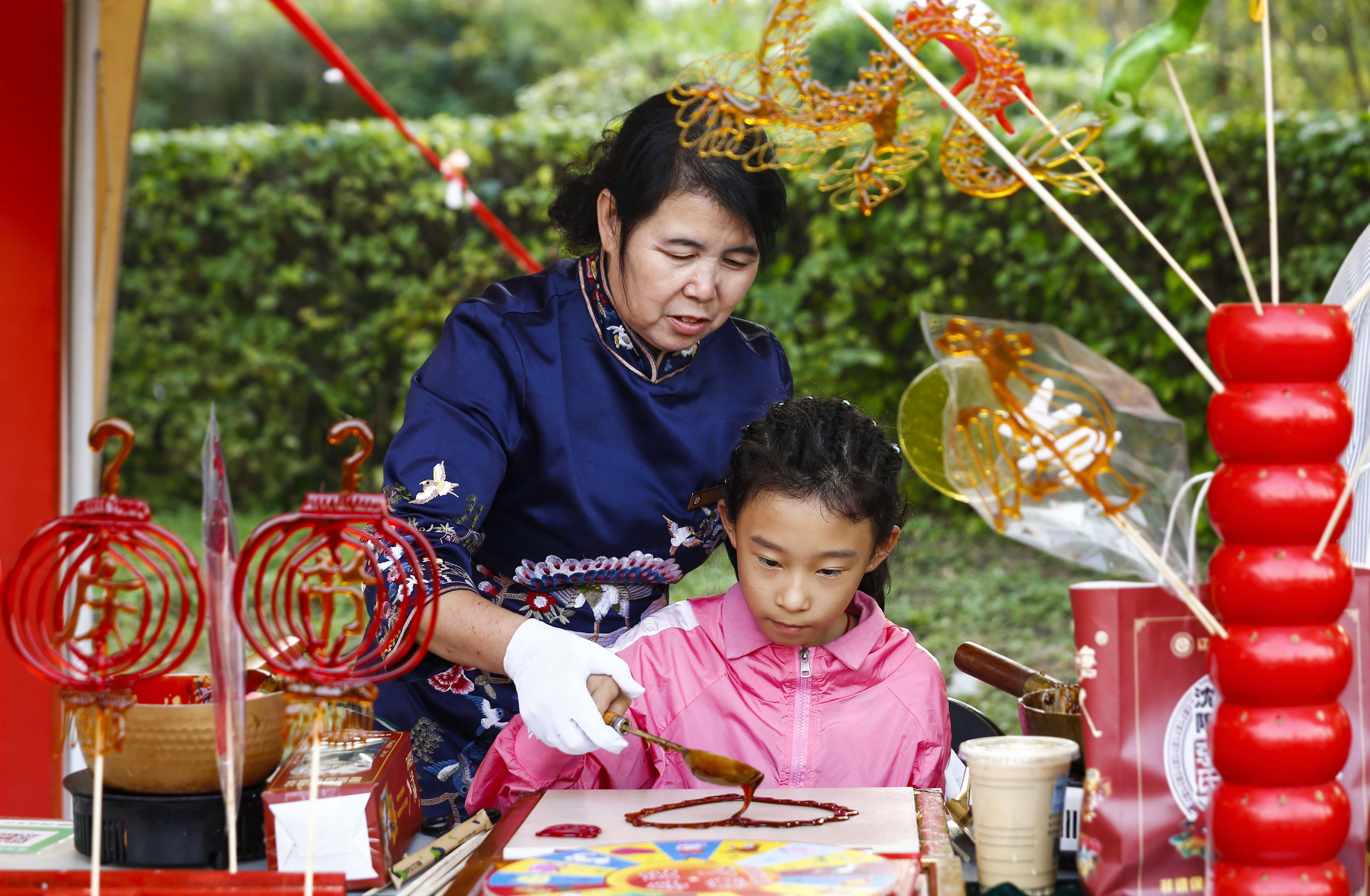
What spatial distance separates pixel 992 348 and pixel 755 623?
2.65 feet

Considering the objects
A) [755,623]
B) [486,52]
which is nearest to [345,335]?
[755,623]

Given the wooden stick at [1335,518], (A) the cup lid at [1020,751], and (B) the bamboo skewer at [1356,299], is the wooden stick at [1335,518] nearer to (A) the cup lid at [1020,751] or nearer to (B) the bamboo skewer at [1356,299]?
(B) the bamboo skewer at [1356,299]

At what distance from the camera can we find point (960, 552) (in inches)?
223

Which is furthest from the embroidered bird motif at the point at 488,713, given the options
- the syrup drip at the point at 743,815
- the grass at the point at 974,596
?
the grass at the point at 974,596

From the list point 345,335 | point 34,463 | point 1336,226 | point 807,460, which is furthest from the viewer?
point 345,335

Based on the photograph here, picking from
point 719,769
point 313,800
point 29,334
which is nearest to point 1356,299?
point 719,769

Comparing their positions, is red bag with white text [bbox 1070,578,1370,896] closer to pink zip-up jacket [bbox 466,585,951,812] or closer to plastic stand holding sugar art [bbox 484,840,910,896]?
plastic stand holding sugar art [bbox 484,840,910,896]

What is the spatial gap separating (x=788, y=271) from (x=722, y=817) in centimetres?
458

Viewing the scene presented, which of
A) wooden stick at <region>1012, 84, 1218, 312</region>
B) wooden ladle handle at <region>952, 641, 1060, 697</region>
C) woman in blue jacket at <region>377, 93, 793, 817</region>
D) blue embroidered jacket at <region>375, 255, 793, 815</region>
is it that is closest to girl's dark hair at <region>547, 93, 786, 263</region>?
woman in blue jacket at <region>377, 93, 793, 817</region>

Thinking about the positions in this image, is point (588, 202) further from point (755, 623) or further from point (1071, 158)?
point (1071, 158)

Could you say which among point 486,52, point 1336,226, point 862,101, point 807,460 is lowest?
point 807,460

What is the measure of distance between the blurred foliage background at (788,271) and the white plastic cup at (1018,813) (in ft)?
10.2

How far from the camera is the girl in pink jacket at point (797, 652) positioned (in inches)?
62.9

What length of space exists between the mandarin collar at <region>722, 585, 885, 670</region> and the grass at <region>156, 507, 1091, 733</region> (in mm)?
2329
